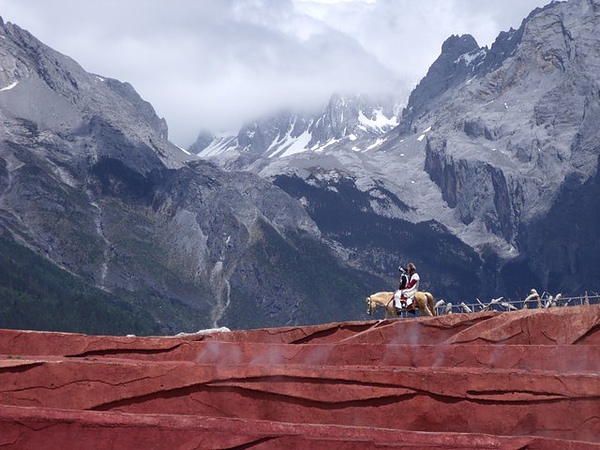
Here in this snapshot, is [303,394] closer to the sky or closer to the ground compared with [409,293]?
closer to the ground

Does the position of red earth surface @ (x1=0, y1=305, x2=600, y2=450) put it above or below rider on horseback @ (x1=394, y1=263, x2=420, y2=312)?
below

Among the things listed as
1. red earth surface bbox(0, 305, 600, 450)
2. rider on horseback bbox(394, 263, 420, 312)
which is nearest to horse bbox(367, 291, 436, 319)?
rider on horseback bbox(394, 263, 420, 312)

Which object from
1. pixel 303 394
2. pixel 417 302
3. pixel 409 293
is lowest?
pixel 303 394

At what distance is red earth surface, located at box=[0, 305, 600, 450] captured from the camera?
14320mm

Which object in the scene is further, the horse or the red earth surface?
the horse

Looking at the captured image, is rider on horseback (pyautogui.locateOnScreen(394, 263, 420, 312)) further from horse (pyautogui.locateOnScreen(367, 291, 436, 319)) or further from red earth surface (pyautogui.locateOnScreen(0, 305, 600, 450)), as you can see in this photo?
red earth surface (pyautogui.locateOnScreen(0, 305, 600, 450))

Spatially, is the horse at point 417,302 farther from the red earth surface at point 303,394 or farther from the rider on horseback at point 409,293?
the red earth surface at point 303,394

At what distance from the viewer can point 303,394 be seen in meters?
16.4

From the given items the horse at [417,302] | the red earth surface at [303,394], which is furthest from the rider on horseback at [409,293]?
the red earth surface at [303,394]

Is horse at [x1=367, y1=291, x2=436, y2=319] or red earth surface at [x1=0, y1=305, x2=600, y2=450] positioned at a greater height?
horse at [x1=367, y1=291, x2=436, y2=319]

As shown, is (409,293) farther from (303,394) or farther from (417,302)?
(303,394)

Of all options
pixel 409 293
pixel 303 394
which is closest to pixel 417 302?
pixel 409 293

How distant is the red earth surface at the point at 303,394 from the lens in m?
14.3

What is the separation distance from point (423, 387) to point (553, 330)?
6258mm
